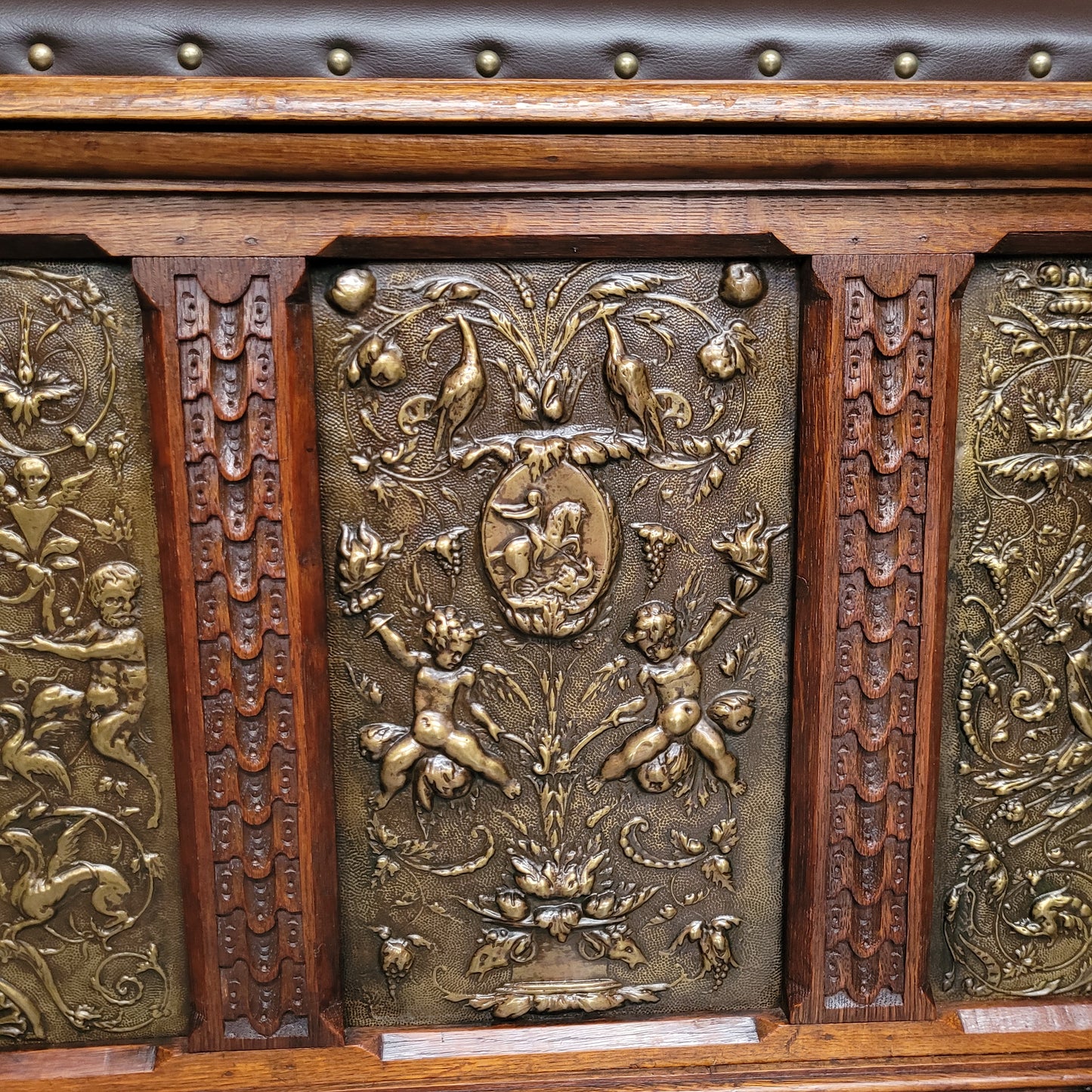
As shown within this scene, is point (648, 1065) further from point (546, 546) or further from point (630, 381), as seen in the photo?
point (630, 381)

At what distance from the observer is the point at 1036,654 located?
1074mm

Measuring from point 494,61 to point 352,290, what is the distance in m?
0.23

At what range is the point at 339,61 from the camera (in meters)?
0.90

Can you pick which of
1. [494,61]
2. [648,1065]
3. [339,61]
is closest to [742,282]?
[494,61]

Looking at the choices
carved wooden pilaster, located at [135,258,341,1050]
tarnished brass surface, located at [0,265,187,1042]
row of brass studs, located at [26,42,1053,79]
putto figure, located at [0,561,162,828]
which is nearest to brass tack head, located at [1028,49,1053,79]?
row of brass studs, located at [26,42,1053,79]

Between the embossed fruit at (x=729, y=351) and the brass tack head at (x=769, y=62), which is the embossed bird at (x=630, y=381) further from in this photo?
the brass tack head at (x=769, y=62)

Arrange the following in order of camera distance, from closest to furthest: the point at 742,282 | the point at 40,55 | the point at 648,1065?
the point at 40,55 < the point at 742,282 < the point at 648,1065

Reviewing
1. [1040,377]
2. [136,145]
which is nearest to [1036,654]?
[1040,377]

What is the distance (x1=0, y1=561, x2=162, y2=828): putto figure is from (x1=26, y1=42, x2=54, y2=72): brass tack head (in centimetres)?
42

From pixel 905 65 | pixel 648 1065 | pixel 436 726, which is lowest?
pixel 648 1065

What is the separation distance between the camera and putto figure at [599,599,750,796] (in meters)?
1.04

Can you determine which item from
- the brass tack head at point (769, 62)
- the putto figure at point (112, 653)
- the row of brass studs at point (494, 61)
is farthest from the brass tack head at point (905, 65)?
the putto figure at point (112, 653)

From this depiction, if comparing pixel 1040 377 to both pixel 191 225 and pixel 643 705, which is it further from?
pixel 191 225

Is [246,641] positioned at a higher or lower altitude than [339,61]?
lower
